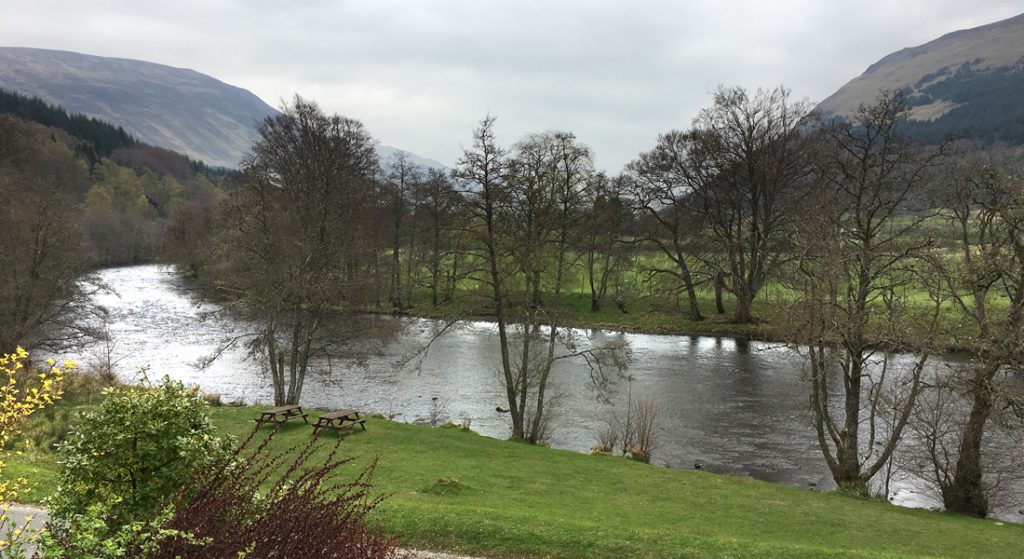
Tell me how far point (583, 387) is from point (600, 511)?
1662cm

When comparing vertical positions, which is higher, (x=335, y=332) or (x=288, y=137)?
(x=288, y=137)

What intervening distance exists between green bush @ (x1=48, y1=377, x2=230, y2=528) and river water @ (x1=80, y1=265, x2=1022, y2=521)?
566 inches

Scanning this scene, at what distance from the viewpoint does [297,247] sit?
83.2ft

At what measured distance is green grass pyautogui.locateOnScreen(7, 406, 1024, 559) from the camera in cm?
1075

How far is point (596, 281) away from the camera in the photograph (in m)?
56.6

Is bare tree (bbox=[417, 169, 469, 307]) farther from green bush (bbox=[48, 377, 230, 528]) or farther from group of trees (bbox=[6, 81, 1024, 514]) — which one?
green bush (bbox=[48, 377, 230, 528])

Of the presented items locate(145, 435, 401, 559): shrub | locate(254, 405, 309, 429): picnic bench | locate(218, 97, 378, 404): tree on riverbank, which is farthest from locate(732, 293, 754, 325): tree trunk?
locate(145, 435, 401, 559): shrub

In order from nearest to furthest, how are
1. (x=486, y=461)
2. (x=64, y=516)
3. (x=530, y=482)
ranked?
1. (x=64, y=516)
2. (x=530, y=482)
3. (x=486, y=461)

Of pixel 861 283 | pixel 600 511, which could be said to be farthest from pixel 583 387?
pixel 600 511

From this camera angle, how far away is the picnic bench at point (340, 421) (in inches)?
769

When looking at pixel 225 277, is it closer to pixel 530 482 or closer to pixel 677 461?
pixel 530 482

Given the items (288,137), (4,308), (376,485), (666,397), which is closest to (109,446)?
(376,485)

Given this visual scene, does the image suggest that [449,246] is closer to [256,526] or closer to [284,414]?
[284,414]

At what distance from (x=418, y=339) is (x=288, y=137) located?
1532 cm
